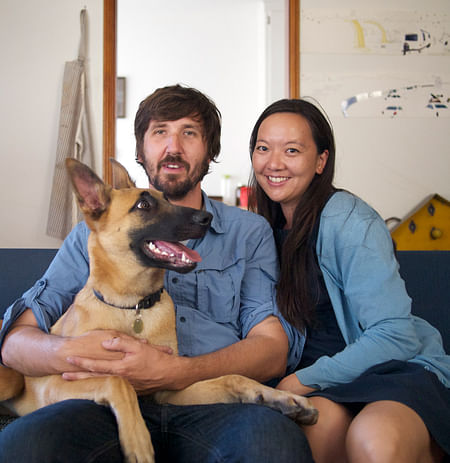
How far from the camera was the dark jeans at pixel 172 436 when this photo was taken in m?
0.97

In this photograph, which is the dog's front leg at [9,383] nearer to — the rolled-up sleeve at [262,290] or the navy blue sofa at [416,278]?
the navy blue sofa at [416,278]

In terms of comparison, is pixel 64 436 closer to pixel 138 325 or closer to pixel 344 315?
pixel 138 325

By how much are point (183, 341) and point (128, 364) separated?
31 cm

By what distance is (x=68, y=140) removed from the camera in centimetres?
334

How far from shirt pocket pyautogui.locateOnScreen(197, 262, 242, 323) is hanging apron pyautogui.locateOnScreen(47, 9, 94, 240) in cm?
200

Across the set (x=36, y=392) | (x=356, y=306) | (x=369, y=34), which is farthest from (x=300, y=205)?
(x=369, y=34)

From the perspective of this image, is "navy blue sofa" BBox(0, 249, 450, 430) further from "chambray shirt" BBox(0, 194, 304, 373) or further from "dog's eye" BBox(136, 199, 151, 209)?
"dog's eye" BBox(136, 199, 151, 209)

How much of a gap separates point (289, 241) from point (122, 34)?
5.77 meters

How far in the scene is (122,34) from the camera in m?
6.41

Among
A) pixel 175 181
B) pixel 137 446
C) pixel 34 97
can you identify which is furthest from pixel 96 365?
pixel 34 97

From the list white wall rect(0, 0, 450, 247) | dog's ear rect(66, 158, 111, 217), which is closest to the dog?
dog's ear rect(66, 158, 111, 217)

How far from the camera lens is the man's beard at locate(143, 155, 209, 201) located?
173 centimetres

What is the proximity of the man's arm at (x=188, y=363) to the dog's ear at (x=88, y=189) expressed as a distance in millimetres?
414

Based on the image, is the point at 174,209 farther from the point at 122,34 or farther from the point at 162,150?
the point at 122,34
